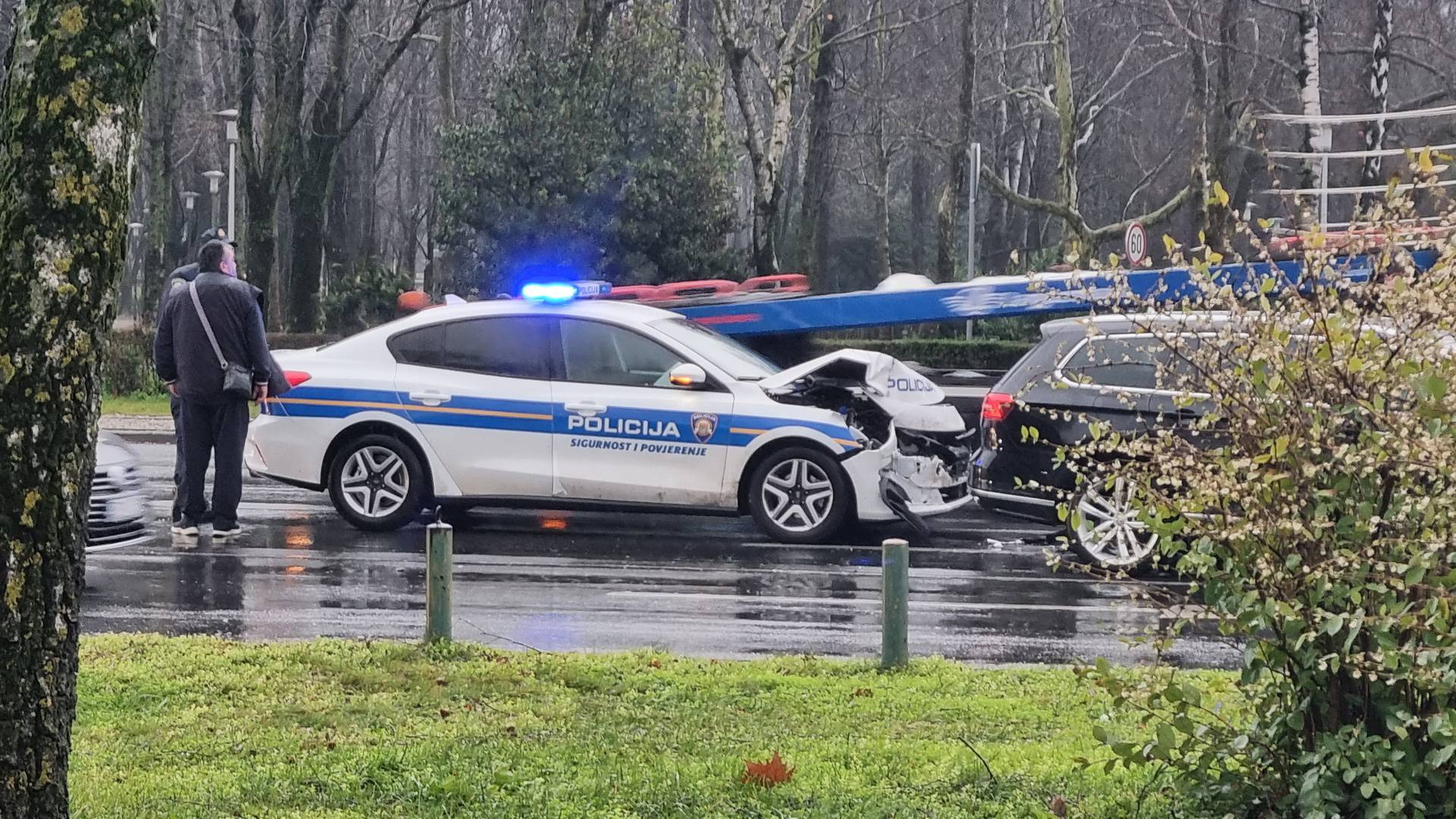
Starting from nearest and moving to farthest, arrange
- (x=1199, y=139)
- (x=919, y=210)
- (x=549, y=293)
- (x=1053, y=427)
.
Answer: (x=1053, y=427)
(x=549, y=293)
(x=1199, y=139)
(x=919, y=210)

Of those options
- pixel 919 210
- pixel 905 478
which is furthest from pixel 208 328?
pixel 919 210

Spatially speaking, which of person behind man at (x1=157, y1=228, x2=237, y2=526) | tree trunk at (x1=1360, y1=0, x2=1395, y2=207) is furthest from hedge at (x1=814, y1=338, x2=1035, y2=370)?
person behind man at (x1=157, y1=228, x2=237, y2=526)

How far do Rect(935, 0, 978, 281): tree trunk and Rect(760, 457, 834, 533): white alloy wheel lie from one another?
2250 cm

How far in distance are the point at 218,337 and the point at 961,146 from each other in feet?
86.8

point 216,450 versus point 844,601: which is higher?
point 216,450

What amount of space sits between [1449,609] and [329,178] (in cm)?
3043

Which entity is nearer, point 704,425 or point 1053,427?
point 1053,427

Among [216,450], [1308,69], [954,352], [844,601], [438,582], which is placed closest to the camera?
[438,582]

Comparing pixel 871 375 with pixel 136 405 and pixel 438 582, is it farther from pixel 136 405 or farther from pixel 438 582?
pixel 136 405

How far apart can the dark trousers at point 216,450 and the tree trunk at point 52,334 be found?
675 cm

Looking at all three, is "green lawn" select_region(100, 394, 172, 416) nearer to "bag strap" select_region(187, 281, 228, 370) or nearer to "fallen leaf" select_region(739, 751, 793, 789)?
"bag strap" select_region(187, 281, 228, 370)

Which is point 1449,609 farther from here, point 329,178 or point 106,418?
point 329,178

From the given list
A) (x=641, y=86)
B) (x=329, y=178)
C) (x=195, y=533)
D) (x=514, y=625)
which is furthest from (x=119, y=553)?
(x=329, y=178)

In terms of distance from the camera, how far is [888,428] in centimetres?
1091
